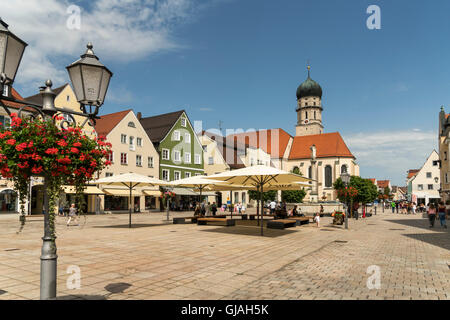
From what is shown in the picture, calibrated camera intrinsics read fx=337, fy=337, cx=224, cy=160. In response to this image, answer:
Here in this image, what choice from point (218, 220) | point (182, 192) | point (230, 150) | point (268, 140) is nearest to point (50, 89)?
point (218, 220)

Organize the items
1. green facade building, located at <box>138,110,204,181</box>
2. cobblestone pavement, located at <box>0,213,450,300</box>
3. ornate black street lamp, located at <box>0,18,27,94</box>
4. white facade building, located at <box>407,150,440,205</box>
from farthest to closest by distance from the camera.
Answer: white facade building, located at <box>407,150,440,205</box>
green facade building, located at <box>138,110,204,181</box>
cobblestone pavement, located at <box>0,213,450,300</box>
ornate black street lamp, located at <box>0,18,27,94</box>

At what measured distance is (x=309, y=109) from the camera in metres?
96.8

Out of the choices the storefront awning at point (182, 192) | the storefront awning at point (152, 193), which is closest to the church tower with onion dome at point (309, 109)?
the storefront awning at point (182, 192)

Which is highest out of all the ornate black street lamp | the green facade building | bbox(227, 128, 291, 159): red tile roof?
bbox(227, 128, 291, 159): red tile roof

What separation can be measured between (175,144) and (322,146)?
140 feet

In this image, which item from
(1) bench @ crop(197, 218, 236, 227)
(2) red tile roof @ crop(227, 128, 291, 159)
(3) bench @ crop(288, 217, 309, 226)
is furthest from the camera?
(2) red tile roof @ crop(227, 128, 291, 159)

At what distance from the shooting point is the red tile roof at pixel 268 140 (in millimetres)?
84500

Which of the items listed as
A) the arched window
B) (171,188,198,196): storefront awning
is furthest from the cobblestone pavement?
the arched window

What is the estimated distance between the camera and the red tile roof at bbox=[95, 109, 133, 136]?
41591mm

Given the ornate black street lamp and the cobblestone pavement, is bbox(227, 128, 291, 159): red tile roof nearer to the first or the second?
the cobblestone pavement

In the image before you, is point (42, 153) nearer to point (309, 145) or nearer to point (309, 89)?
point (309, 145)
